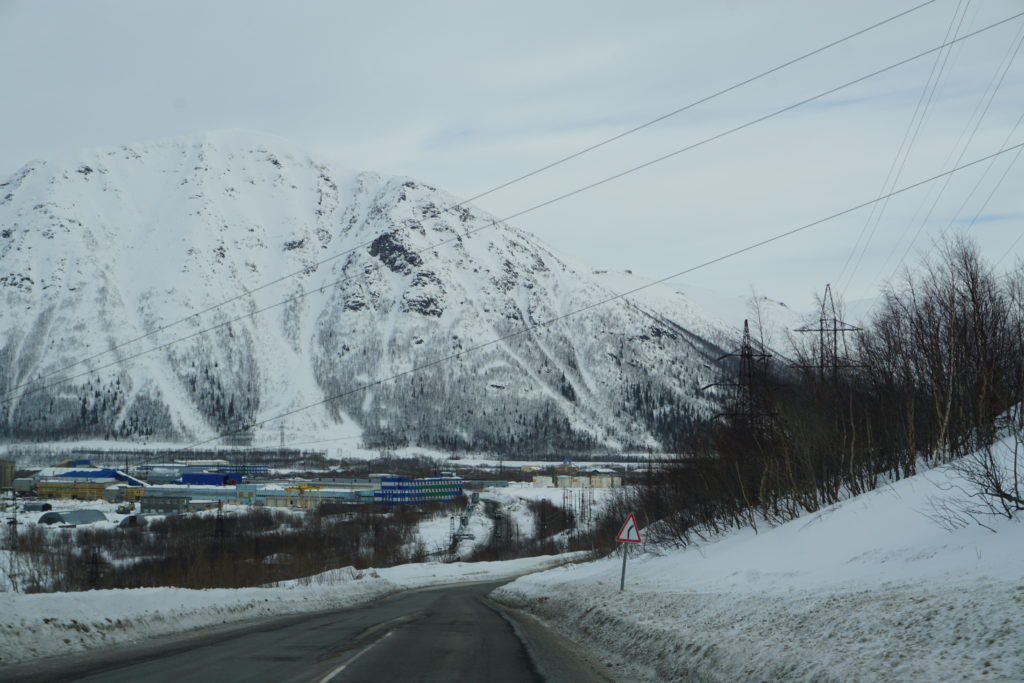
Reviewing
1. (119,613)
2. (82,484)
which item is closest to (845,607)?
(119,613)

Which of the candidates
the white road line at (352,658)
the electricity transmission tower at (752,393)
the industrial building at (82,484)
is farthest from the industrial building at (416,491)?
the white road line at (352,658)

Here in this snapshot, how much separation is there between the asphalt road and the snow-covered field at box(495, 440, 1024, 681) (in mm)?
1569

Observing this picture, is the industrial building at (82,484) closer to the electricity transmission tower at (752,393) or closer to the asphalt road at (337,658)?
the electricity transmission tower at (752,393)

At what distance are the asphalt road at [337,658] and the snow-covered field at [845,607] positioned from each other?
1.57 metres

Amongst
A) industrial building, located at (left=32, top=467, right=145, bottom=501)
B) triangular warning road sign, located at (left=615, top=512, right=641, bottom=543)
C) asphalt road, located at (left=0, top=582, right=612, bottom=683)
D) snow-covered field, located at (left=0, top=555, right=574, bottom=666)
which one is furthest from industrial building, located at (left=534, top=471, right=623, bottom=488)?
asphalt road, located at (left=0, top=582, right=612, bottom=683)

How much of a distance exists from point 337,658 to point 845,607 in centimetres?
828

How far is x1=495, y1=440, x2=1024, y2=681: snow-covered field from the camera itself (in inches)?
382

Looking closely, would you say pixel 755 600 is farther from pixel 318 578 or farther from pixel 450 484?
pixel 450 484

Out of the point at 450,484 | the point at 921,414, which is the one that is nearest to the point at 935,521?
the point at 921,414

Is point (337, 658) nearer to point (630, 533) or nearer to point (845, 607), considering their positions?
point (845, 607)

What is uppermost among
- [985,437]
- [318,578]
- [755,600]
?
[985,437]

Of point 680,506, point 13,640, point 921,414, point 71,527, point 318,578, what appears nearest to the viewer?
point 13,640

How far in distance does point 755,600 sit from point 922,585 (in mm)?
3866

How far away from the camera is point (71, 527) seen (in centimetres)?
10400
